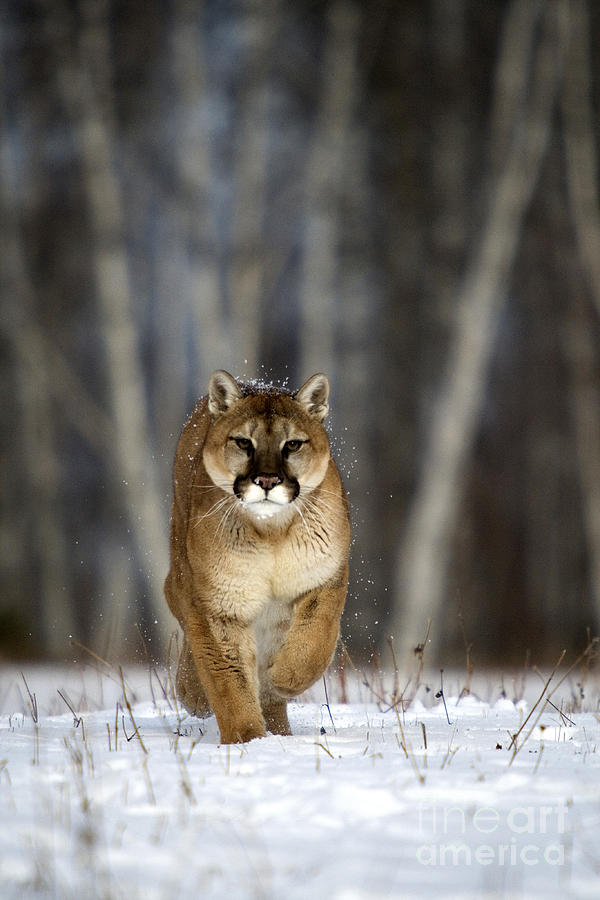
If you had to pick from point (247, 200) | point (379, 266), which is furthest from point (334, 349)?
point (247, 200)

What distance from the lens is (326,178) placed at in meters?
12.9

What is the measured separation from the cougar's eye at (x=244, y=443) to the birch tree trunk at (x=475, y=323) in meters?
7.55

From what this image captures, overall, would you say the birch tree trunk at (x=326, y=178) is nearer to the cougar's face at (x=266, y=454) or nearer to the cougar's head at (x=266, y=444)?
the cougar's head at (x=266, y=444)

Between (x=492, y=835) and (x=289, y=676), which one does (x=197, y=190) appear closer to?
(x=289, y=676)

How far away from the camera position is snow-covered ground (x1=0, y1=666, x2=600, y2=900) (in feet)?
7.95

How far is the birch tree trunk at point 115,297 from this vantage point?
1246cm

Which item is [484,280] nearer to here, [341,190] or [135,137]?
[341,190]

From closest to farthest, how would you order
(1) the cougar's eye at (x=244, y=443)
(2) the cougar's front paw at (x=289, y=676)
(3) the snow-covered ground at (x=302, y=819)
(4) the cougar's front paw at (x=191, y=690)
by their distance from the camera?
(3) the snow-covered ground at (x=302, y=819) → (2) the cougar's front paw at (x=289, y=676) → (1) the cougar's eye at (x=244, y=443) → (4) the cougar's front paw at (x=191, y=690)

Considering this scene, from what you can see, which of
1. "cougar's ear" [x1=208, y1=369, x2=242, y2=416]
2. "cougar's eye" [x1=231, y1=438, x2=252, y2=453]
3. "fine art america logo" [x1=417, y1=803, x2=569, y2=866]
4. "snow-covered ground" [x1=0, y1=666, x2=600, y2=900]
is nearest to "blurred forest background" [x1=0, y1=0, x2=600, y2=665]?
"cougar's ear" [x1=208, y1=369, x2=242, y2=416]

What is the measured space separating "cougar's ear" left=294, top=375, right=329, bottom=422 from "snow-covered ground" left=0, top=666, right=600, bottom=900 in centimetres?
176

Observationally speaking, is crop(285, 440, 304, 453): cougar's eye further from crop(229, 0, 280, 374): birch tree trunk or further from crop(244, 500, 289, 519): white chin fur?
crop(229, 0, 280, 374): birch tree trunk

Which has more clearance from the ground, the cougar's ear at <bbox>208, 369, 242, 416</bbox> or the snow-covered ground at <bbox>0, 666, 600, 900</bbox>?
the cougar's ear at <bbox>208, 369, 242, 416</bbox>

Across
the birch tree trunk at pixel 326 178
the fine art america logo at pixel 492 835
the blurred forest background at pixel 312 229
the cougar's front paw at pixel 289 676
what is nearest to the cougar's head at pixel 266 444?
the cougar's front paw at pixel 289 676

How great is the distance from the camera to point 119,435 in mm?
12688
